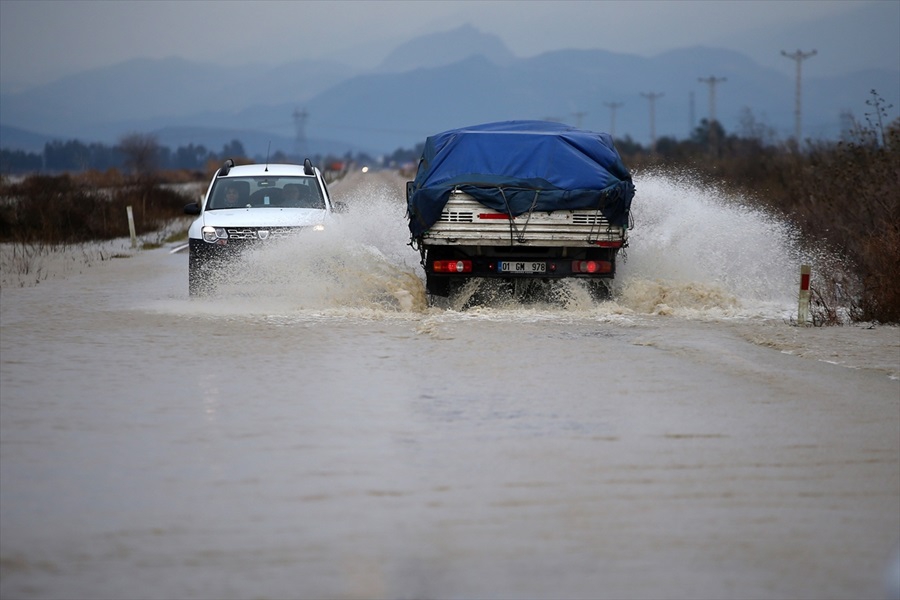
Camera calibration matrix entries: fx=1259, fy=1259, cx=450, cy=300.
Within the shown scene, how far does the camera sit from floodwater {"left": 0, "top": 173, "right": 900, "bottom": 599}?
5375 mm

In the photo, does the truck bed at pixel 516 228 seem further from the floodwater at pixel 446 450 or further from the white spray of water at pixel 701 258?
the white spray of water at pixel 701 258

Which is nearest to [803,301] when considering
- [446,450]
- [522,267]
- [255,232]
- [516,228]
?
[522,267]

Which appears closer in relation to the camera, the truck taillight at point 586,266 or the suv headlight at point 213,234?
the truck taillight at point 586,266

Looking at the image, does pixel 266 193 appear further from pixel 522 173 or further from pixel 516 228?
pixel 516 228

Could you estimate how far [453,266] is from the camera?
15281 mm

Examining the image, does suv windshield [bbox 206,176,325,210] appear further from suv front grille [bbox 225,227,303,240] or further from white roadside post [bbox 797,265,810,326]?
white roadside post [bbox 797,265,810,326]

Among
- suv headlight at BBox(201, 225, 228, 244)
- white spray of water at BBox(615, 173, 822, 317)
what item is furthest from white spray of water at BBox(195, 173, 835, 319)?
suv headlight at BBox(201, 225, 228, 244)

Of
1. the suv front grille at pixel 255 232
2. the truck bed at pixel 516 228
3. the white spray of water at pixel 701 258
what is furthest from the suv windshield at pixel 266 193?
the white spray of water at pixel 701 258

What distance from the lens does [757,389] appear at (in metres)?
9.98

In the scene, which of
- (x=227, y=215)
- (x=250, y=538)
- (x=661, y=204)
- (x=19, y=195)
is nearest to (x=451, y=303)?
(x=227, y=215)

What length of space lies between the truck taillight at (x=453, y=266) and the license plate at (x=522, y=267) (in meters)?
0.40

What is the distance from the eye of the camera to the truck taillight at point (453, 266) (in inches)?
602

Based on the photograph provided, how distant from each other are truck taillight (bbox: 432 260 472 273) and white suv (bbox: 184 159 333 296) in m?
2.19

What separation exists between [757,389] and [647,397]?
1012 mm
